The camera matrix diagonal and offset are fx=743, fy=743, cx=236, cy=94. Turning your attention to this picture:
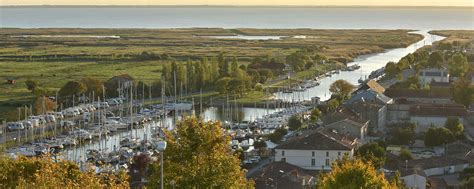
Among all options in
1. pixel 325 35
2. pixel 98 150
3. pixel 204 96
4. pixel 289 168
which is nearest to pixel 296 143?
pixel 289 168

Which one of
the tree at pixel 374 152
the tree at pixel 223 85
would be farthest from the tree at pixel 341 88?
the tree at pixel 374 152

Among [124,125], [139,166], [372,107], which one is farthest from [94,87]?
[139,166]

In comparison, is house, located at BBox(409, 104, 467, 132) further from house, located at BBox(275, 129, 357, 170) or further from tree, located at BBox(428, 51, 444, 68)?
tree, located at BBox(428, 51, 444, 68)

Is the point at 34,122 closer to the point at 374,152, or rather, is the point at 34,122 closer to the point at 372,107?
the point at 372,107

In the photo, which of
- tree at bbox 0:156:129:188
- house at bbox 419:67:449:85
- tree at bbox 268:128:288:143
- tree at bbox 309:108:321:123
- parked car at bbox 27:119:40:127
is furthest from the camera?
house at bbox 419:67:449:85

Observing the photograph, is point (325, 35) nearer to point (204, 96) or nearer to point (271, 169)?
point (204, 96)

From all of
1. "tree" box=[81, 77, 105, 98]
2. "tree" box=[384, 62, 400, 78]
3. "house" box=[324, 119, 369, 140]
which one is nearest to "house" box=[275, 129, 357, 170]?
"house" box=[324, 119, 369, 140]
